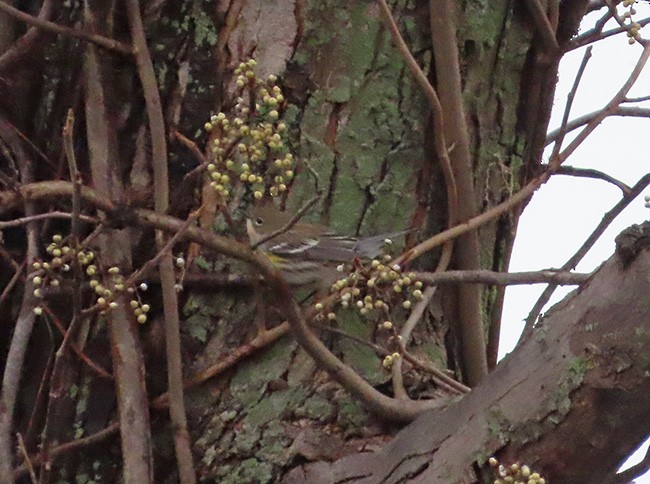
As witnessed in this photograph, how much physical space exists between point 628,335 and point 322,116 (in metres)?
0.90

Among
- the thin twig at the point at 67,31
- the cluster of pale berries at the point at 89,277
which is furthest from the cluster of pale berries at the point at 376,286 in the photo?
the thin twig at the point at 67,31

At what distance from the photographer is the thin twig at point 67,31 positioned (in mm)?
2155

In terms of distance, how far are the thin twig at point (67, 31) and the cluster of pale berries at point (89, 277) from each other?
462 mm

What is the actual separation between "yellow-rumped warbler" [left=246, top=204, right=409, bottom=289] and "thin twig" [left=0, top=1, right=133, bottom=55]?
433mm

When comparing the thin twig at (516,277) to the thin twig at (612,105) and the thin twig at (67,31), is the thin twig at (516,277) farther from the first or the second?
the thin twig at (67,31)

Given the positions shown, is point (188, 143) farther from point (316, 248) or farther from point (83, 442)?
point (83, 442)

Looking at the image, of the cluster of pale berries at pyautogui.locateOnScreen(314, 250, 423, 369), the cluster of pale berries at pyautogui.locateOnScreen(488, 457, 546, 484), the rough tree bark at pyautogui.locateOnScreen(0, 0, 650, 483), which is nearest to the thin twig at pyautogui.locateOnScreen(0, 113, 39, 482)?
the rough tree bark at pyautogui.locateOnScreen(0, 0, 650, 483)

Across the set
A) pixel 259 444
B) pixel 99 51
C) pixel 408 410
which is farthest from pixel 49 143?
pixel 408 410

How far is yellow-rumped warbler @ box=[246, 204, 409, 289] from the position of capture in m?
2.19

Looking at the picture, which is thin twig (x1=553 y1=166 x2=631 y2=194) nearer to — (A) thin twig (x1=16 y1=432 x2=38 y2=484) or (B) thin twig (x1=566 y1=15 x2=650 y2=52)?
(B) thin twig (x1=566 y1=15 x2=650 y2=52)

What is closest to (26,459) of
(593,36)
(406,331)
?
(406,331)

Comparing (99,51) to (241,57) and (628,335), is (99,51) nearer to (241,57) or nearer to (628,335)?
(241,57)

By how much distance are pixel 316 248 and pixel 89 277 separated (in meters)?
0.47

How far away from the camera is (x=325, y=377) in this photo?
216 cm
